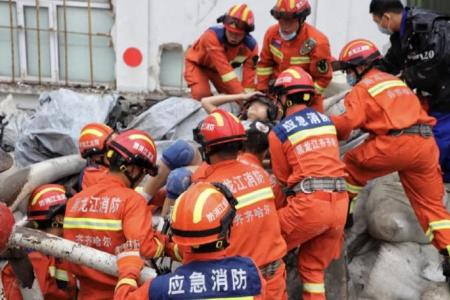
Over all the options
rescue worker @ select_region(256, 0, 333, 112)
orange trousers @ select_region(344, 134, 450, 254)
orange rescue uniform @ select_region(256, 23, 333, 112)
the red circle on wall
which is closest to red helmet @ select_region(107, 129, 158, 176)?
orange trousers @ select_region(344, 134, 450, 254)

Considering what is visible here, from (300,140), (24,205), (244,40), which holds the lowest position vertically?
(24,205)

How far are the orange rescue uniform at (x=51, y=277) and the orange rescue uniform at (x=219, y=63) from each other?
247 cm

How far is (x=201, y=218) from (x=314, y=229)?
144cm

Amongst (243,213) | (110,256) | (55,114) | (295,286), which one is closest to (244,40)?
(55,114)

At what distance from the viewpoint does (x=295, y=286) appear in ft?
13.4

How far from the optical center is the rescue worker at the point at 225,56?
5.06 meters

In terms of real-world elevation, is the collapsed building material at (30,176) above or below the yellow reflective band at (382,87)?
below

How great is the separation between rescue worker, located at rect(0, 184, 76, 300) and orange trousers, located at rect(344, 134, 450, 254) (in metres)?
2.04

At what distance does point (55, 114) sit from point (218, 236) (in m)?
3.47

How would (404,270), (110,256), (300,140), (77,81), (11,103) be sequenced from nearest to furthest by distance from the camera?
(110,256), (300,140), (404,270), (11,103), (77,81)

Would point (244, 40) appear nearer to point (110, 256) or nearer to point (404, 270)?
point (404, 270)

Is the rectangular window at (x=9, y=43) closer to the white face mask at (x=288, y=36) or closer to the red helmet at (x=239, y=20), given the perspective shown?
the red helmet at (x=239, y=20)

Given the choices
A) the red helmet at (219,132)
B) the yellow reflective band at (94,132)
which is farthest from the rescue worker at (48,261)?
the red helmet at (219,132)

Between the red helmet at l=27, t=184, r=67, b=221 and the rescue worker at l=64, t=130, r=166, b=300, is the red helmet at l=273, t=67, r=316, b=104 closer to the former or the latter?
the rescue worker at l=64, t=130, r=166, b=300
